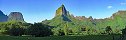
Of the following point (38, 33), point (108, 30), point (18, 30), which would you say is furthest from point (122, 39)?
point (108, 30)

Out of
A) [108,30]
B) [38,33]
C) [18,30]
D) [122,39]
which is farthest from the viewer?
[108,30]

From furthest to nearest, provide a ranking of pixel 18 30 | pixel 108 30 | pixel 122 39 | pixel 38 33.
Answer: pixel 108 30
pixel 18 30
pixel 38 33
pixel 122 39

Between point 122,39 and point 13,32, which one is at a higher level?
point 13,32

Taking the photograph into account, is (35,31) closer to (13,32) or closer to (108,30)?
(13,32)

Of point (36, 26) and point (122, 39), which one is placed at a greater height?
point (36, 26)

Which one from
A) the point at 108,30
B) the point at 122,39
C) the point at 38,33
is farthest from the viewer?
the point at 108,30

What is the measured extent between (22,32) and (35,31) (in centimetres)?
1826

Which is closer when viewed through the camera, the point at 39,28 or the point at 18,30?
the point at 39,28

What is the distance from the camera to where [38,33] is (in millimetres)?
71125

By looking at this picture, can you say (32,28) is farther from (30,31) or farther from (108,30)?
(108,30)

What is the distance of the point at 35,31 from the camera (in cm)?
7244

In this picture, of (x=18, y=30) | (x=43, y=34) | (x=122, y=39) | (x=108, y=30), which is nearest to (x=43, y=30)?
(x=43, y=34)

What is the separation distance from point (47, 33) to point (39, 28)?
2822mm

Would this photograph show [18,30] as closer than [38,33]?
No
